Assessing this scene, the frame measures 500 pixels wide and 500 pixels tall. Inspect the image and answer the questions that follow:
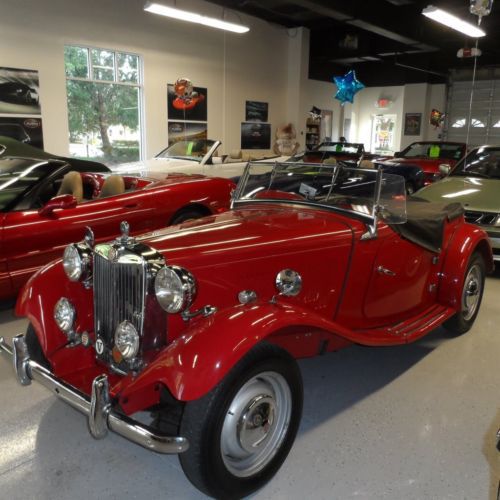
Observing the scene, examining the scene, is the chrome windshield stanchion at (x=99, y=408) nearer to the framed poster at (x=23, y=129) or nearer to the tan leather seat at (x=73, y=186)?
the tan leather seat at (x=73, y=186)

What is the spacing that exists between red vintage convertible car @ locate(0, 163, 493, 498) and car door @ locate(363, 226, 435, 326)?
0.04 feet

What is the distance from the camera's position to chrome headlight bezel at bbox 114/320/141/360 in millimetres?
2064

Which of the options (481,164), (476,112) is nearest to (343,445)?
(481,164)

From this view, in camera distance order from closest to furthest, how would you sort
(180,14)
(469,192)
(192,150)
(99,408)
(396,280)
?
(99,408) < (396,280) < (469,192) < (192,150) < (180,14)

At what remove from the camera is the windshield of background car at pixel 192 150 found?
8.40 m

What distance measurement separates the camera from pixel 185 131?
1234 cm

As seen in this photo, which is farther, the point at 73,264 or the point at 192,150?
the point at 192,150

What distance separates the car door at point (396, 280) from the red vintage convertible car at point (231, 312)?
0.01m

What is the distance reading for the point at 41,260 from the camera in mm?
4059

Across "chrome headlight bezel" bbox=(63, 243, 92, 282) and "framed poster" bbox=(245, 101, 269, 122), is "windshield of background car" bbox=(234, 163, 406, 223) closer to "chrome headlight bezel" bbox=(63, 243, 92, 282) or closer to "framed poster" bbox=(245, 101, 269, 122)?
"chrome headlight bezel" bbox=(63, 243, 92, 282)

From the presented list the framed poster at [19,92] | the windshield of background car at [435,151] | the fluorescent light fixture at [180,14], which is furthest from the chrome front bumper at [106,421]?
the windshield of background car at [435,151]

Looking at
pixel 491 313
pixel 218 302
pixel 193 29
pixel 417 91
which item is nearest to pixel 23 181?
pixel 218 302

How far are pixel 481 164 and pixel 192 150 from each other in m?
4.57

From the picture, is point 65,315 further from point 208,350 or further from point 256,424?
point 256,424
